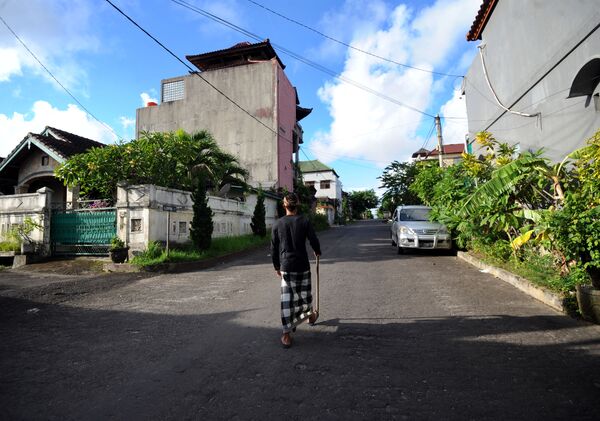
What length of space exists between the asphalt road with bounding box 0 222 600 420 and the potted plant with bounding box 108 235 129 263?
3772mm

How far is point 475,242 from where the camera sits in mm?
10203

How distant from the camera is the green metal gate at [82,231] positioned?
Answer: 11.6 metres

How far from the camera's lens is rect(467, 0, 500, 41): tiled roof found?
39.6 feet

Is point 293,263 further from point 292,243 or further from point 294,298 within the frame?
point 294,298

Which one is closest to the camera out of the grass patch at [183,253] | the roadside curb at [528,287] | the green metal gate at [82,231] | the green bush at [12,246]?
the roadside curb at [528,287]

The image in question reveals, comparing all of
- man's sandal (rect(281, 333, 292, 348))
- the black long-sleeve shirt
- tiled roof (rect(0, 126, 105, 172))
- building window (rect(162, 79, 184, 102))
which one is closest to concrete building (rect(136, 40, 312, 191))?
building window (rect(162, 79, 184, 102))

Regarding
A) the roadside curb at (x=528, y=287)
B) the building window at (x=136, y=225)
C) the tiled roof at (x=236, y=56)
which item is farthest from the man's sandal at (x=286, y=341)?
the tiled roof at (x=236, y=56)

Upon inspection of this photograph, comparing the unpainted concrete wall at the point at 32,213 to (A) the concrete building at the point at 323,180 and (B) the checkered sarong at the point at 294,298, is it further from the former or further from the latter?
(A) the concrete building at the point at 323,180

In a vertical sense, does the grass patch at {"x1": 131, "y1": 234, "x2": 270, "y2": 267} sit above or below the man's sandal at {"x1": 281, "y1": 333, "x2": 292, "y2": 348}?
above

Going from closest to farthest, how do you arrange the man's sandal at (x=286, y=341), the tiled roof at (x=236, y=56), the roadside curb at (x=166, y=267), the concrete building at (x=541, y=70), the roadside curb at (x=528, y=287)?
the man's sandal at (x=286, y=341) < the roadside curb at (x=528, y=287) < the concrete building at (x=541, y=70) < the roadside curb at (x=166, y=267) < the tiled roof at (x=236, y=56)

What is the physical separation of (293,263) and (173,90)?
1195 inches

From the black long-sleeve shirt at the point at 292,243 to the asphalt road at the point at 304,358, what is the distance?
0.88 m

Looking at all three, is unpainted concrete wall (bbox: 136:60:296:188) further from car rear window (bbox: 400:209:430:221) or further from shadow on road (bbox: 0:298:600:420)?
shadow on road (bbox: 0:298:600:420)

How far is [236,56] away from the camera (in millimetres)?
29312
